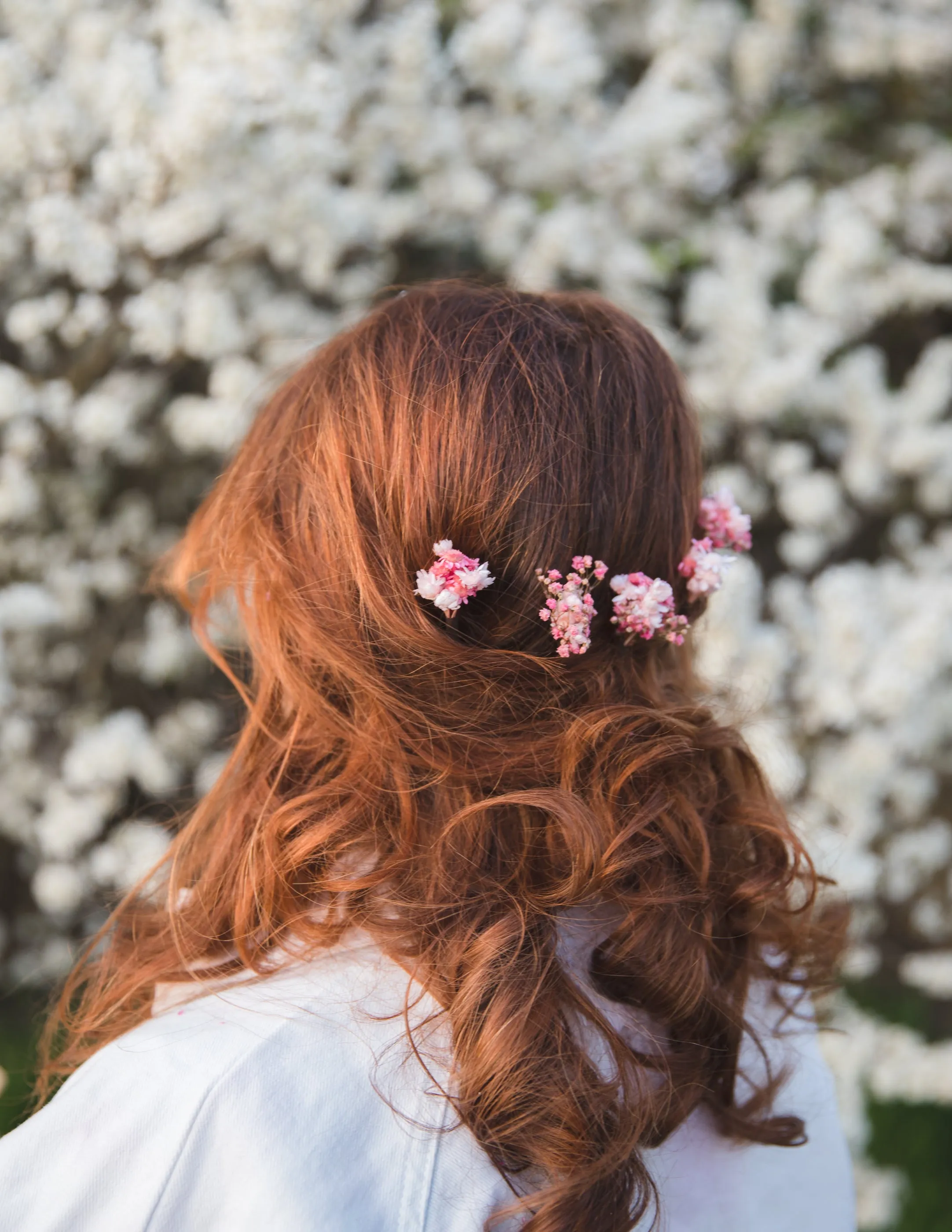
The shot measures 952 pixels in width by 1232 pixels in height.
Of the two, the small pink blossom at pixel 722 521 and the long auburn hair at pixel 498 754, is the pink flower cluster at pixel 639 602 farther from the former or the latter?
the small pink blossom at pixel 722 521

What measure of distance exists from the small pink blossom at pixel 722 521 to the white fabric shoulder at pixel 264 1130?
62 cm

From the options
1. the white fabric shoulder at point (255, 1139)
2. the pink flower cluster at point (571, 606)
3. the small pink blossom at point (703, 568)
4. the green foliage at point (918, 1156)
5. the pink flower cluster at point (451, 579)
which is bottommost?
A: the green foliage at point (918, 1156)

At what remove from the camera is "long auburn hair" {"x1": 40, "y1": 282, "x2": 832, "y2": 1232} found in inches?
34.1

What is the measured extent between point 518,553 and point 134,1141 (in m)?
0.62

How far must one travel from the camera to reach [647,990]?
0.94 metres

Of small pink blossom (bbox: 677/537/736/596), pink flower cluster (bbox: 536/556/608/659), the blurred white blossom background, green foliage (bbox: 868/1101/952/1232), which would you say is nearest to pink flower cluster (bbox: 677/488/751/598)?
small pink blossom (bbox: 677/537/736/596)

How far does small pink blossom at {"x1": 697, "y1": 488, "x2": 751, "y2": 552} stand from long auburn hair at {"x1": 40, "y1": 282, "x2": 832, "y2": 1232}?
7 cm

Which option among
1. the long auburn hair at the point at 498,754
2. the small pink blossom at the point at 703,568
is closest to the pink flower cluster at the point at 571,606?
the long auburn hair at the point at 498,754

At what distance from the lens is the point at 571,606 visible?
883 mm

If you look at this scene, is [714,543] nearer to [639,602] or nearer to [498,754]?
[639,602]

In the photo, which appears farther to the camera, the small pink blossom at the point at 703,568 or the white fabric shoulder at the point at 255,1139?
the small pink blossom at the point at 703,568

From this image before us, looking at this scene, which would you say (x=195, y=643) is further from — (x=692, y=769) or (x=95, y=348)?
(x=692, y=769)

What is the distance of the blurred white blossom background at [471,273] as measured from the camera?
1.66m

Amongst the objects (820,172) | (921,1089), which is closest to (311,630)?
(820,172)
